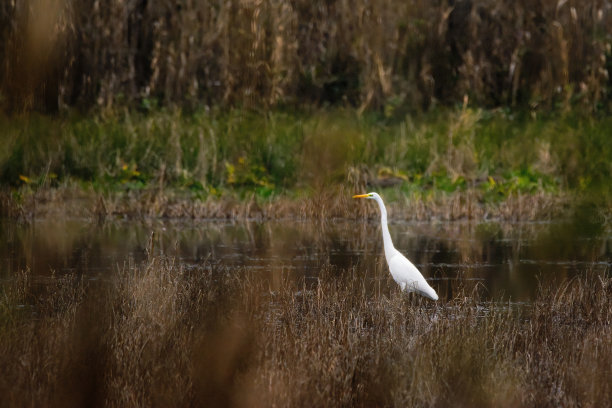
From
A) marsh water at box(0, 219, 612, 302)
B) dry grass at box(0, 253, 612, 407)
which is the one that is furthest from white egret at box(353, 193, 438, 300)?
marsh water at box(0, 219, 612, 302)

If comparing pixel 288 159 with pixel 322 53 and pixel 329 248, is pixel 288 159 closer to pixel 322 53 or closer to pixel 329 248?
pixel 329 248

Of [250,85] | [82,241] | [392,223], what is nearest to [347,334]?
[82,241]

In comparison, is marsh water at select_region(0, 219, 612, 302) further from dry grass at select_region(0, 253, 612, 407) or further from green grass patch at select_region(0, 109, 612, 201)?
dry grass at select_region(0, 253, 612, 407)

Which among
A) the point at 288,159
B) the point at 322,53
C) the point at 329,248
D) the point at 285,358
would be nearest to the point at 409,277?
the point at 285,358

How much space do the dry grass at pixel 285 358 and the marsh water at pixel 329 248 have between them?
86.7 inches

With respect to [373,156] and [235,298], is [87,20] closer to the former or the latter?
[373,156]

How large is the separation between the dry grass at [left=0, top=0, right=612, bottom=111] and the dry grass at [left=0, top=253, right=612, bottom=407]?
10.9 meters

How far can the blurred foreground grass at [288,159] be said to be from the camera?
600 inches

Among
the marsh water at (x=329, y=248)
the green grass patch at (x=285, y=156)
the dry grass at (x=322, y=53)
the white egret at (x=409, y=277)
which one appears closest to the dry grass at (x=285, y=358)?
the white egret at (x=409, y=277)

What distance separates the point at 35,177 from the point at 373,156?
185 inches

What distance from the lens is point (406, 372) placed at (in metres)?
5.70

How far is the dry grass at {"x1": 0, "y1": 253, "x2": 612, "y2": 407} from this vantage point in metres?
5.41

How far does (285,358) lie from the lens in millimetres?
5895

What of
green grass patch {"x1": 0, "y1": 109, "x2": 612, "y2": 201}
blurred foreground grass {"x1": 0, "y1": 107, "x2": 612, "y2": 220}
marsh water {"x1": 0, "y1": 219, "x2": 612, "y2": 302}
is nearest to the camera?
marsh water {"x1": 0, "y1": 219, "x2": 612, "y2": 302}
